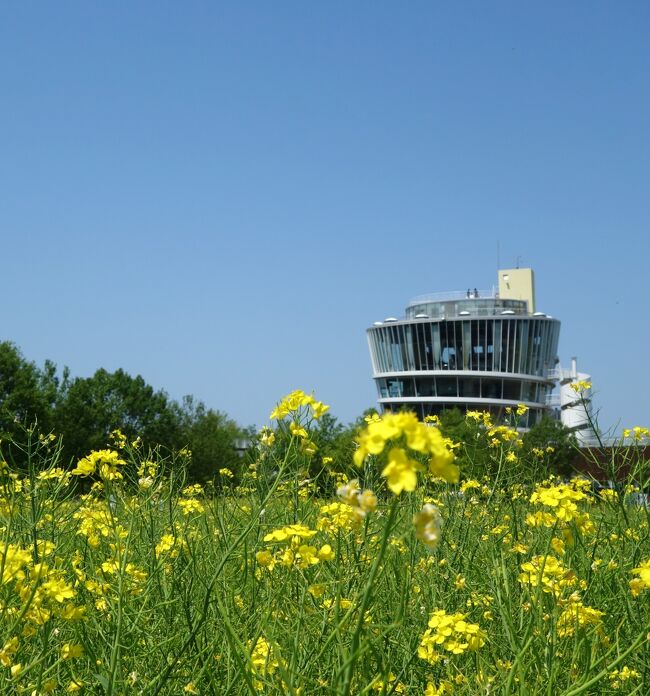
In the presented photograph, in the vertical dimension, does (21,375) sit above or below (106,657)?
above

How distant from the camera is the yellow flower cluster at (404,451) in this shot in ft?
3.59

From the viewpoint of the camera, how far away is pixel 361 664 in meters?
2.44

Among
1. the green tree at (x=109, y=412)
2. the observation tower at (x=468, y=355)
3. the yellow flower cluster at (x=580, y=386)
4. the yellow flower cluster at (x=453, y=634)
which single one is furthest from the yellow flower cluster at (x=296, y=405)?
the observation tower at (x=468, y=355)

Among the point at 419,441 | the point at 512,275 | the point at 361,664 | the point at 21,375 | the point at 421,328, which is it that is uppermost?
the point at 512,275

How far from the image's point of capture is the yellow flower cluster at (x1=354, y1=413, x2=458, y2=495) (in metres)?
1.10

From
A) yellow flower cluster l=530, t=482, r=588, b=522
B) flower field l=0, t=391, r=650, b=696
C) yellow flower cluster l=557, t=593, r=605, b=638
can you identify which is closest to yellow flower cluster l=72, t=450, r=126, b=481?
flower field l=0, t=391, r=650, b=696

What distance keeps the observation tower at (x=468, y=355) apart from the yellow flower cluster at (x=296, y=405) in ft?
192

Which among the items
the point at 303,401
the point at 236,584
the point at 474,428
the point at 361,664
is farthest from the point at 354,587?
the point at 474,428

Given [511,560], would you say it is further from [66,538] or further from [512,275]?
[512,275]

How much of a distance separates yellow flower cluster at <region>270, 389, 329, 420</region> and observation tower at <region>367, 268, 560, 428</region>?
5843 cm

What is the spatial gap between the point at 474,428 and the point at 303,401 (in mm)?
3891

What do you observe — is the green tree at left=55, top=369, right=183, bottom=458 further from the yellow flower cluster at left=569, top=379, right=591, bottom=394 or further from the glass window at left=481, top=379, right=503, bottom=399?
the yellow flower cluster at left=569, top=379, right=591, bottom=394

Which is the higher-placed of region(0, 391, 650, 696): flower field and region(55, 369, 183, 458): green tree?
region(55, 369, 183, 458): green tree

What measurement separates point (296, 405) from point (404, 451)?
0.98 m
